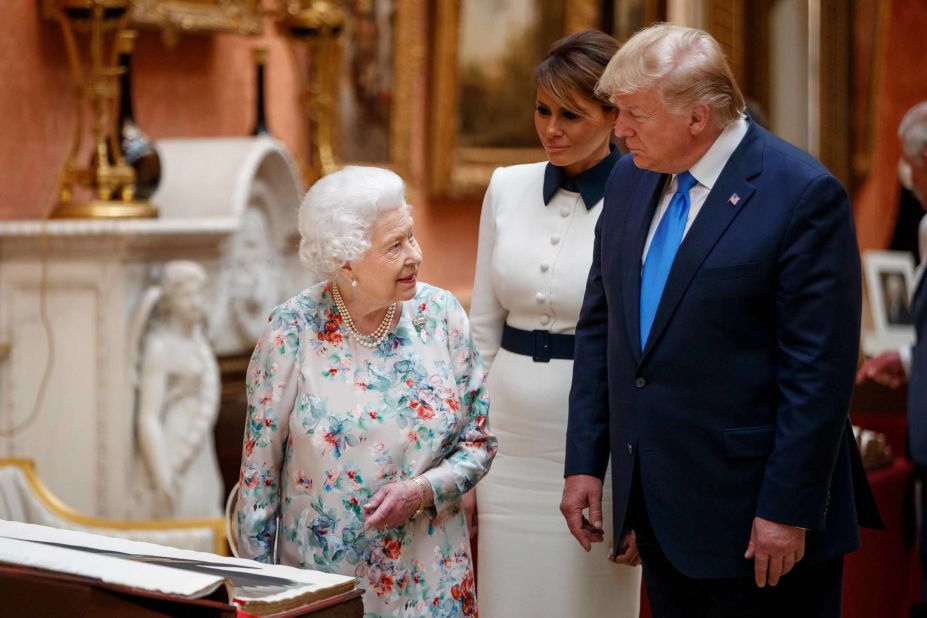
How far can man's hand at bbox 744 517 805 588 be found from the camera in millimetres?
2803

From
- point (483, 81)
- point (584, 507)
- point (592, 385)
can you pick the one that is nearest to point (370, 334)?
point (592, 385)

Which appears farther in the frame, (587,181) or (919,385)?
(919,385)

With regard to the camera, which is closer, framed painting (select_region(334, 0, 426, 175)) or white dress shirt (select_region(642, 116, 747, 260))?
white dress shirt (select_region(642, 116, 747, 260))

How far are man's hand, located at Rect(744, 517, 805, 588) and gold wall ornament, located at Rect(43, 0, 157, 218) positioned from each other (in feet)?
10.9

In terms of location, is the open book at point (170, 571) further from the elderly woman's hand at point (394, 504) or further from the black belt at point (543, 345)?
the black belt at point (543, 345)

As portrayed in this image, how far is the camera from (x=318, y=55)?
22.2ft

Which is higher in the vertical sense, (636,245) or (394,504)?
(636,245)

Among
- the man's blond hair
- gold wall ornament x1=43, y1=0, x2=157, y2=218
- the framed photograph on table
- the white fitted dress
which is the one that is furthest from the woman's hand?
the framed photograph on table

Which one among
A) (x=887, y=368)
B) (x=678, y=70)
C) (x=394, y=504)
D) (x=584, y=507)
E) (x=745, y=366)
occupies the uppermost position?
(x=678, y=70)

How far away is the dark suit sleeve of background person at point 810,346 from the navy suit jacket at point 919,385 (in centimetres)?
216

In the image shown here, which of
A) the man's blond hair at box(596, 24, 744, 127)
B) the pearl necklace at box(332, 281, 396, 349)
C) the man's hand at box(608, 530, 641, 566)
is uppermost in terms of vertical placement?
the man's blond hair at box(596, 24, 744, 127)

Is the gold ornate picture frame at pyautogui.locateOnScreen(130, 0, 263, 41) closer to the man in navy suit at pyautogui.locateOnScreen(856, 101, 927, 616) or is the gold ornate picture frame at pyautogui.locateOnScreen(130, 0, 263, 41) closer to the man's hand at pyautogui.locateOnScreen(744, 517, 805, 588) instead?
the man in navy suit at pyautogui.locateOnScreen(856, 101, 927, 616)

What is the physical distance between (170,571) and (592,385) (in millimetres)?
1553

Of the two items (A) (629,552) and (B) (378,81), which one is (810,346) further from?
(B) (378,81)
